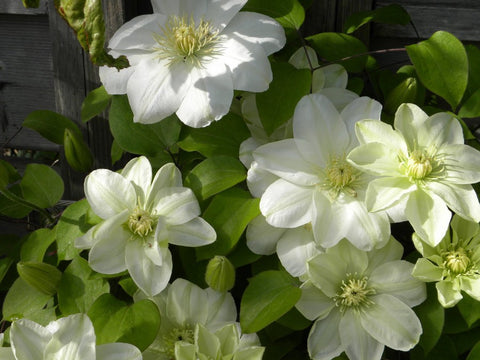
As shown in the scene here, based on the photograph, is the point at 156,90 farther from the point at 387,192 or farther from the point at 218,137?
the point at 387,192

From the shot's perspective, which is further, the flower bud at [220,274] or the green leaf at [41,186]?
the green leaf at [41,186]

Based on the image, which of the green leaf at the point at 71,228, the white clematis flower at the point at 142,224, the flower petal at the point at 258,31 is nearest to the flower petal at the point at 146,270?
the white clematis flower at the point at 142,224

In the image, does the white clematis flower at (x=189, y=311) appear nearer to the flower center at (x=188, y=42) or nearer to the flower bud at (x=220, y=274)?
the flower bud at (x=220, y=274)

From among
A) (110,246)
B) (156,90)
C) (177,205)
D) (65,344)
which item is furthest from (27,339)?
(156,90)

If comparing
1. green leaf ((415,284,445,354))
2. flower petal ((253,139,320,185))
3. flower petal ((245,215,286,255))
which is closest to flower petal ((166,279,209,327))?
flower petal ((245,215,286,255))

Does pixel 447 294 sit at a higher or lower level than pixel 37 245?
higher

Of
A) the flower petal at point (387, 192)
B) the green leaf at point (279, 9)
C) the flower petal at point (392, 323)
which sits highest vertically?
the green leaf at point (279, 9)

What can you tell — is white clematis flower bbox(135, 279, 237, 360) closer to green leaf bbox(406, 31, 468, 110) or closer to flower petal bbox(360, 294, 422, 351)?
flower petal bbox(360, 294, 422, 351)
